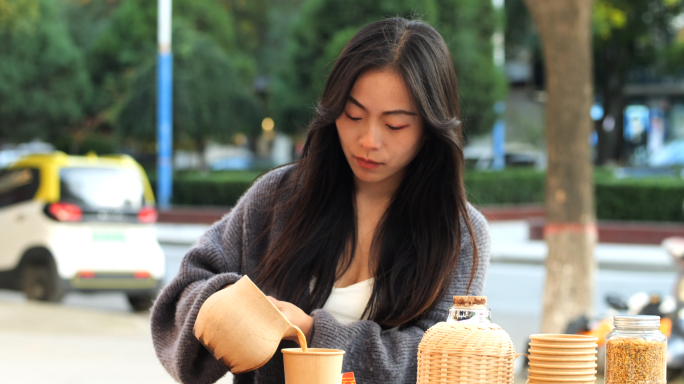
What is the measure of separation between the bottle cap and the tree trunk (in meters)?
4.44

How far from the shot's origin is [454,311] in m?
1.55

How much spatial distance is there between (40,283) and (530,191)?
626 inches

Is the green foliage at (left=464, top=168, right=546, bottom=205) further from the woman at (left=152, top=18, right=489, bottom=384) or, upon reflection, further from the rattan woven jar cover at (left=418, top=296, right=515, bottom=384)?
the rattan woven jar cover at (left=418, top=296, right=515, bottom=384)

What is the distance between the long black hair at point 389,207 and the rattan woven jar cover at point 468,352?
0.47 metres

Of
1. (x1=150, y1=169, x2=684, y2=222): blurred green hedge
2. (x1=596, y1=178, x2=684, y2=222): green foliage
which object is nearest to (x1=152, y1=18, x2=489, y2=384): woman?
(x1=150, y1=169, x2=684, y2=222): blurred green hedge

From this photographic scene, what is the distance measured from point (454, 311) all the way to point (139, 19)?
27.4 metres

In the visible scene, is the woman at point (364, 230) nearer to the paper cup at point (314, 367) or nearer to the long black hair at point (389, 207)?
the long black hair at point (389, 207)

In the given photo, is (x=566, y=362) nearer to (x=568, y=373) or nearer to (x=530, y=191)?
(x=568, y=373)

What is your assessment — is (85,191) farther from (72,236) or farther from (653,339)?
(653,339)

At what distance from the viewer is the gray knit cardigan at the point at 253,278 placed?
185cm

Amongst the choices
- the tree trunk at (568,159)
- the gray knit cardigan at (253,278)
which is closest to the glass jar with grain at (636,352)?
the gray knit cardigan at (253,278)

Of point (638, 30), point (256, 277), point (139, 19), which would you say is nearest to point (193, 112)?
point (139, 19)

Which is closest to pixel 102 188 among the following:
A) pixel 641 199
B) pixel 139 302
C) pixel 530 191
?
pixel 139 302

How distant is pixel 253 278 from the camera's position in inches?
82.0
